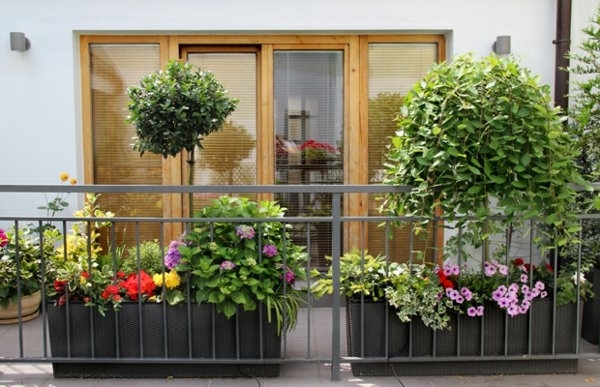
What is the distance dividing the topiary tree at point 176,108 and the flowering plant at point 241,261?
2.08ft

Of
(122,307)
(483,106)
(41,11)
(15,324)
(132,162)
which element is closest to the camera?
(483,106)

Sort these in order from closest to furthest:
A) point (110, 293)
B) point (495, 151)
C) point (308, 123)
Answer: point (495, 151), point (110, 293), point (308, 123)

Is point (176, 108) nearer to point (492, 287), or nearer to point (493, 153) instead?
point (493, 153)

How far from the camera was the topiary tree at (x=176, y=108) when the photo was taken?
3852 millimetres

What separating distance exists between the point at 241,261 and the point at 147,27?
2.73m

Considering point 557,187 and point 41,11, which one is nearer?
point 557,187

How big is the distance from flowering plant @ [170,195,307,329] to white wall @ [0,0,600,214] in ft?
7.28

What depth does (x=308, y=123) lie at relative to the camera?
541cm

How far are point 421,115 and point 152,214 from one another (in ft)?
10.0

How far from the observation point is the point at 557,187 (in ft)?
10.9

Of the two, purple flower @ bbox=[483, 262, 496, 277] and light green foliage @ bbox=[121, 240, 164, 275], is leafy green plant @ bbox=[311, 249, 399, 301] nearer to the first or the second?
purple flower @ bbox=[483, 262, 496, 277]

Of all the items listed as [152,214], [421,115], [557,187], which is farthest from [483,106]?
[152,214]

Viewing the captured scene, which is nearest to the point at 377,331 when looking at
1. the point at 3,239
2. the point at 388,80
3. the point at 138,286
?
the point at 138,286

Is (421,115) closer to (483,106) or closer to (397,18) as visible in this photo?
(483,106)
